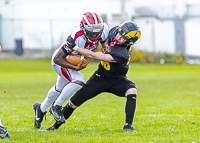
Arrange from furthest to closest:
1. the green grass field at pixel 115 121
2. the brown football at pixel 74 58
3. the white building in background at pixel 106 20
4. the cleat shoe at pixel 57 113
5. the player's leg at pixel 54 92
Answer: the white building in background at pixel 106 20 → the player's leg at pixel 54 92 → the cleat shoe at pixel 57 113 → the brown football at pixel 74 58 → the green grass field at pixel 115 121

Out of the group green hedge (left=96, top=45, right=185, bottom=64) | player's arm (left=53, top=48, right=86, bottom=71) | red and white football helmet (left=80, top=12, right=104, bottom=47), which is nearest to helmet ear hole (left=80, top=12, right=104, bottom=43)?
red and white football helmet (left=80, top=12, right=104, bottom=47)

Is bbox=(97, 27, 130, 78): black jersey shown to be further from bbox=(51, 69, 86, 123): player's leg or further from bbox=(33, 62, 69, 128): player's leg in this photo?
bbox=(33, 62, 69, 128): player's leg

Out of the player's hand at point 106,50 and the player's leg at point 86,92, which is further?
the player's leg at point 86,92

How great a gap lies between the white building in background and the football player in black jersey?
747 inches

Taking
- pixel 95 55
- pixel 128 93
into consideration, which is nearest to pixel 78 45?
pixel 95 55

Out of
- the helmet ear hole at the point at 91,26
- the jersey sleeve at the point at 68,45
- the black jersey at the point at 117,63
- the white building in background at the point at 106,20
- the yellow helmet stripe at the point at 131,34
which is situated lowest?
the white building in background at the point at 106,20

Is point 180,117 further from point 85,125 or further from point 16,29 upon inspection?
point 16,29

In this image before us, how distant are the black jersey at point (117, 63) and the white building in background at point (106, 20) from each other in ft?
62.3

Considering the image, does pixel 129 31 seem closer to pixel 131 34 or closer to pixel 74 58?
pixel 131 34

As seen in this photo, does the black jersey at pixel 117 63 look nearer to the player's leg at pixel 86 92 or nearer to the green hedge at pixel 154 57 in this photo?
the player's leg at pixel 86 92

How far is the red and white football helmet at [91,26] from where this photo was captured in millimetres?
5102

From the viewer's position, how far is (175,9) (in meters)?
27.7

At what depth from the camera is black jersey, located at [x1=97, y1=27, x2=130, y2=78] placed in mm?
5324

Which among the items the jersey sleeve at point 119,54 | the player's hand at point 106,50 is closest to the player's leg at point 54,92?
the player's hand at point 106,50
